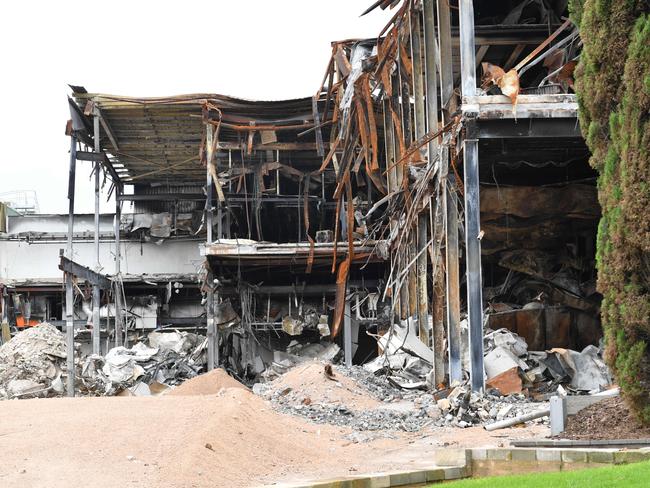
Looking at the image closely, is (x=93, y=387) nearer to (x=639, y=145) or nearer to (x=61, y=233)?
(x=61, y=233)

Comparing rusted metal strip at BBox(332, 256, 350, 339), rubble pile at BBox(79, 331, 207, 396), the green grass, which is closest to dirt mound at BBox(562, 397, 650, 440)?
the green grass

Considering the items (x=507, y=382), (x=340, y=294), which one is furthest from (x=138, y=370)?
(x=507, y=382)

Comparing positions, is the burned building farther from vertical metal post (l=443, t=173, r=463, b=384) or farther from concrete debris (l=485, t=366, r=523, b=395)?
concrete debris (l=485, t=366, r=523, b=395)

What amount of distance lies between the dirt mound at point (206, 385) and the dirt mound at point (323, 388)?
107 centimetres

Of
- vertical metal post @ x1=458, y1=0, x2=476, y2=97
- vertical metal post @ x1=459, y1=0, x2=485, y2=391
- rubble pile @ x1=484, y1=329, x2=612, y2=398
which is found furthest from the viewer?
rubble pile @ x1=484, y1=329, x2=612, y2=398

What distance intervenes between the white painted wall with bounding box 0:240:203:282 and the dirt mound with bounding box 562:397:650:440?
77.3ft

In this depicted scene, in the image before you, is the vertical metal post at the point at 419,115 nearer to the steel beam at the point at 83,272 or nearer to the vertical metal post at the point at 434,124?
the vertical metal post at the point at 434,124

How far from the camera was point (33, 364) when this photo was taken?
21891 millimetres

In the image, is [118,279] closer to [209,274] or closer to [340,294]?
[209,274]

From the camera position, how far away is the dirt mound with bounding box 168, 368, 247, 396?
1838cm

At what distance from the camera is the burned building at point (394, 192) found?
14477mm

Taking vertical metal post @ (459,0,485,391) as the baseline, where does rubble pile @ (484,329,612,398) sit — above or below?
below

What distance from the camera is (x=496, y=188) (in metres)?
18.1

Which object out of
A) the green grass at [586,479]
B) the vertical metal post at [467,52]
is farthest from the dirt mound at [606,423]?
the vertical metal post at [467,52]
